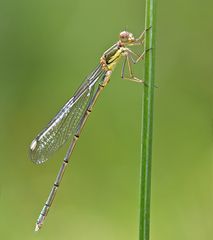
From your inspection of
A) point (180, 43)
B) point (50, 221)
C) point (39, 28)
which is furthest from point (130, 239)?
point (39, 28)

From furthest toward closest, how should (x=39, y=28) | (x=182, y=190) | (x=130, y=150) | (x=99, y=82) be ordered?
(x=39, y=28) → (x=130, y=150) → (x=182, y=190) → (x=99, y=82)

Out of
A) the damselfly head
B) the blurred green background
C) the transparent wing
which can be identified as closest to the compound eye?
the damselfly head

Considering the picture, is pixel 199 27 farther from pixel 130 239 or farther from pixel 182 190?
pixel 130 239

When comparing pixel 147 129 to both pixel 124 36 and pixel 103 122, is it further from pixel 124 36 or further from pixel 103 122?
pixel 103 122

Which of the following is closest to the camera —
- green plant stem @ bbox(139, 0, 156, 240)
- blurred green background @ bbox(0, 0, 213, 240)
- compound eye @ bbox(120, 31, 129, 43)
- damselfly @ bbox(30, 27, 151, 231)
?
green plant stem @ bbox(139, 0, 156, 240)

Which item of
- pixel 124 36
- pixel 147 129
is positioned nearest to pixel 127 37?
pixel 124 36

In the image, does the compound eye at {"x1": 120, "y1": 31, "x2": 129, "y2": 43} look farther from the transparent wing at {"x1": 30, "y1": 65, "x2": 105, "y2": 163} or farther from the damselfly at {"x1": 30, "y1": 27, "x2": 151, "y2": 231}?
the transparent wing at {"x1": 30, "y1": 65, "x2": 105, "y2": 163}

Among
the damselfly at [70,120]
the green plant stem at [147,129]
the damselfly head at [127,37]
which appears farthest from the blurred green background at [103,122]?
the green plant stem at [147,129]
